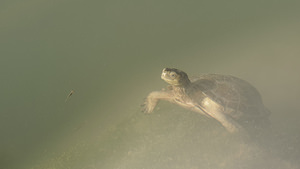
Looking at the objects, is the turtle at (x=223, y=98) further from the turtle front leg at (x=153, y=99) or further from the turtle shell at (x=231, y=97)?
the turtle front leg at (x=153, y=99)

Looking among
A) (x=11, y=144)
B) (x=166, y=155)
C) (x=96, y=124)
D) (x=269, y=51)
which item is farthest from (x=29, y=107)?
(x=269, y=51)

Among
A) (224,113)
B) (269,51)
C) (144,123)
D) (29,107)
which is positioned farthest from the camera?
(269,51)

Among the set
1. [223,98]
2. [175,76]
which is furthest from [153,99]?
[223,98]

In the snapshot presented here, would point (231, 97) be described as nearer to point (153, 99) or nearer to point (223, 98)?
point (223, 98)

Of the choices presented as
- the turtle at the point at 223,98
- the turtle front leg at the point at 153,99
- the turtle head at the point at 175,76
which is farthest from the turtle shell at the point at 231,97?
the turtle front leg at the point at 153,99

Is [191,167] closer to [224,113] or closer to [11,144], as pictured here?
[224,113]

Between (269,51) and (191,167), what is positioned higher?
(269,51)
